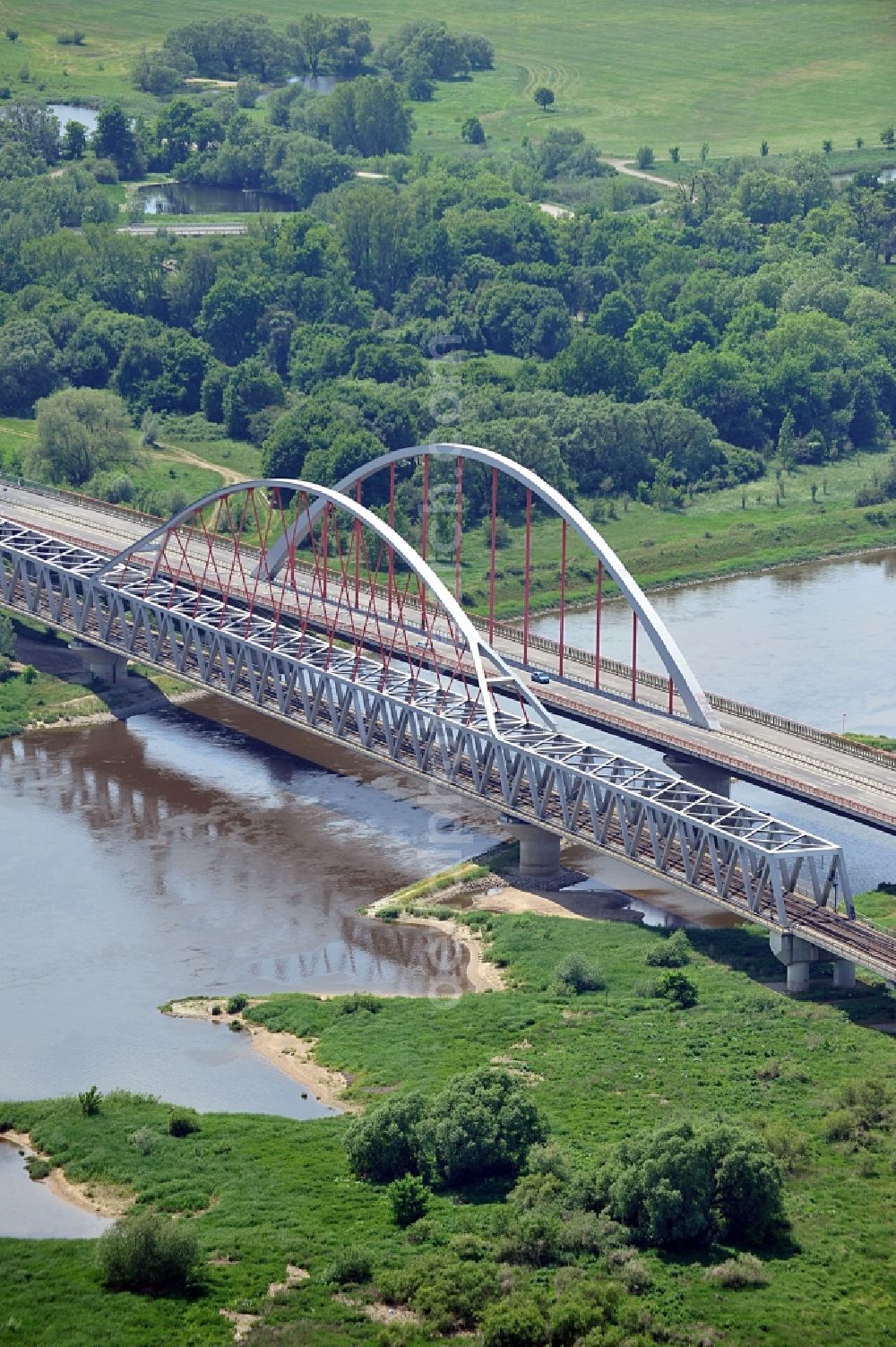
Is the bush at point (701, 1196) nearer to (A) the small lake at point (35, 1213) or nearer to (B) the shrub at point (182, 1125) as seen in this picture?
(B) the shrub at point (182, 1125)

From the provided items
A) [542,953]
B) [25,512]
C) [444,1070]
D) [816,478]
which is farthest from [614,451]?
[444,1070]

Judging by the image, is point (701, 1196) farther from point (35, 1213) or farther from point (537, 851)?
point (537, 851)

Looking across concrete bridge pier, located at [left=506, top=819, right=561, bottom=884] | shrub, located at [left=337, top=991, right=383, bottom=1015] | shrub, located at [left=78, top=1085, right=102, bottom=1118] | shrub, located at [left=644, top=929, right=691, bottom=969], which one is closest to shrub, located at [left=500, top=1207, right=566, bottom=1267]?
shrub, located at [left=78, top=1085, right=102, bottom=1118]

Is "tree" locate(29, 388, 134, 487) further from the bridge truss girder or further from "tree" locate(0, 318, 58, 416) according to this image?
the bridge truss girder

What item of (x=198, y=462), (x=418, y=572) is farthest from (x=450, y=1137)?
(x=198, y=462)

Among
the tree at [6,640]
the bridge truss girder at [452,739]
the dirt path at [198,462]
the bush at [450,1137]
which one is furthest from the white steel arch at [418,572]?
the dirt path at [198,462]

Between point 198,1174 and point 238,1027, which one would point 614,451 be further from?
point 198,1174
